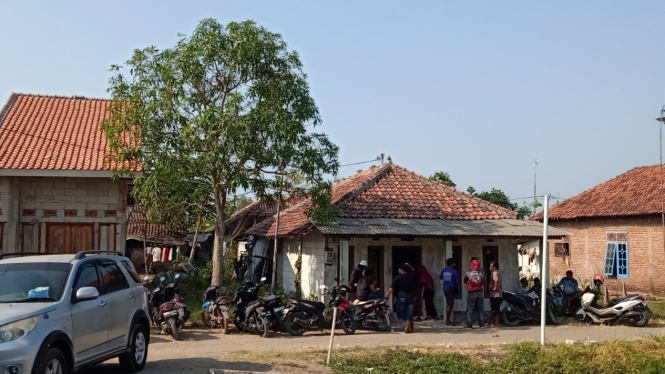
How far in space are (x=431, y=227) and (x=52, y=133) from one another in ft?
35.4

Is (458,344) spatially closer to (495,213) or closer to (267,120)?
(267,120)

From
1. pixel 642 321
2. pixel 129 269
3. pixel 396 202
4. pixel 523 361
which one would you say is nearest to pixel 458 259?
pixel 396 202

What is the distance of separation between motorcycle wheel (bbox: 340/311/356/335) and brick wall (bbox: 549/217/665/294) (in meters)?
14.6

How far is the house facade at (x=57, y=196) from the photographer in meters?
16.4

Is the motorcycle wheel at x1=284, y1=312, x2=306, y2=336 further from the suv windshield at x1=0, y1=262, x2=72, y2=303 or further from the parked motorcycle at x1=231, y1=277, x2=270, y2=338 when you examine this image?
the suv windshield at x1=0, y1=262, x2=72, y2=303

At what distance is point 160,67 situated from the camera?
15.6 metres

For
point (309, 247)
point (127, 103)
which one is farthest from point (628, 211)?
point (127, 103)

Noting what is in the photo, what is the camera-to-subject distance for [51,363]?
7.11m

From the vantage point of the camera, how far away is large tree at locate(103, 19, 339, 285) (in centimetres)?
1481

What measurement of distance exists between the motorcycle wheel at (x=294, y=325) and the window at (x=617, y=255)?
57.2 ft

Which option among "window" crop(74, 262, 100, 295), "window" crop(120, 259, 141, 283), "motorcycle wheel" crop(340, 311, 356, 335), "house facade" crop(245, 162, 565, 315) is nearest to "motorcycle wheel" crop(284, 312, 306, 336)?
"motorcycle wheel" crop(340, 311, 356, 335)

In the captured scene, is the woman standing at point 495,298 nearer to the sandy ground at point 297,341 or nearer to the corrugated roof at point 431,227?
the sandy ground at point 297,341

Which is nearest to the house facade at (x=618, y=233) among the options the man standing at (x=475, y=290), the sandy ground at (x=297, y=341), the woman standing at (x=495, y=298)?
the sandy ground at (x=297, y=341)

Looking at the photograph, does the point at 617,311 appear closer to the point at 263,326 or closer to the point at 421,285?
the point at 421,285
